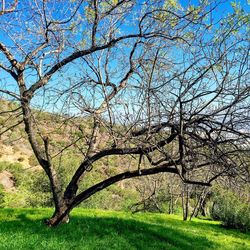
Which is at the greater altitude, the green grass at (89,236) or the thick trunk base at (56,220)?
the thick trunk base at (56,220)

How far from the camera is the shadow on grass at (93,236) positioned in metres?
7.84

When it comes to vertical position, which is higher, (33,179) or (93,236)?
(33,179)

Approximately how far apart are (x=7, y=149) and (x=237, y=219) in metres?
30.9

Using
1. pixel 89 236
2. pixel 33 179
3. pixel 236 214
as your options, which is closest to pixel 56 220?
pixel 89 236

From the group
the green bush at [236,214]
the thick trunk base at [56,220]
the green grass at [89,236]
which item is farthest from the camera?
the green bush at [236,214]

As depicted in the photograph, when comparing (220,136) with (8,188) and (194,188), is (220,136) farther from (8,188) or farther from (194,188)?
(8,188)

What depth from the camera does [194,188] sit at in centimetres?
2184

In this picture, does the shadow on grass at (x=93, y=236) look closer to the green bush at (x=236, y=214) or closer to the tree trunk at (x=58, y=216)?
the tree trunk at (x=58, y=216)

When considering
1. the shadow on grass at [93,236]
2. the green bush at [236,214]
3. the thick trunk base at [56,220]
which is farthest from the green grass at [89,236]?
the green bush at [236,214]

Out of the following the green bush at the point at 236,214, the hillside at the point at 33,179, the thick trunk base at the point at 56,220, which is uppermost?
the hillside at the point at 33,179

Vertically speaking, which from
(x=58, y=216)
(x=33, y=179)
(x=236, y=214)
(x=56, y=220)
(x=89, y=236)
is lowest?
(x=89, y=236)

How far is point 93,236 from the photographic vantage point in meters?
9.07

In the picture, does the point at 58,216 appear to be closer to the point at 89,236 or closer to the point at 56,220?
the point at 56,220

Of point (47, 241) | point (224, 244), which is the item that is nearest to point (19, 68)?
point (47, 241)
